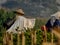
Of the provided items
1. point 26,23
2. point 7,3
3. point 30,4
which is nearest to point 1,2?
point 7,3

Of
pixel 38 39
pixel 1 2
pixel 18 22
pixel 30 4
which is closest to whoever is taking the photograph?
pixel 38 39

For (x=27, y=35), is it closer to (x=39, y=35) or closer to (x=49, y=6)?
(x=39, y=35)

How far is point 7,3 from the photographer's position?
1786cm

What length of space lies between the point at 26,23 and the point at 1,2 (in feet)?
41.3

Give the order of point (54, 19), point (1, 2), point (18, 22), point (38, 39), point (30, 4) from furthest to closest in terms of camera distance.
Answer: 1. point (30, 4)
2. point (1, 2)
3. point (18, 22)
4. point (54, 19)
5. point (38, 39)

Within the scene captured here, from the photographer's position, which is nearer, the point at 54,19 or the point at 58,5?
the point at 54,19

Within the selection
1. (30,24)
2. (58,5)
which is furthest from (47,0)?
(30,24)

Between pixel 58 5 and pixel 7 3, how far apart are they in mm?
3197

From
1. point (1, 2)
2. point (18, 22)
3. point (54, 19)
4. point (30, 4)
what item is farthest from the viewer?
point (30, 4)

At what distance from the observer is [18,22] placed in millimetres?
4984

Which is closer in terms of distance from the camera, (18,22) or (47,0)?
(18,22)

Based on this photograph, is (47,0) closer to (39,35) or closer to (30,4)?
(30,4)

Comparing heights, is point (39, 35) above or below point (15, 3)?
below

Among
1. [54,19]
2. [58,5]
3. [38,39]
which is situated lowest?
[38,39]
